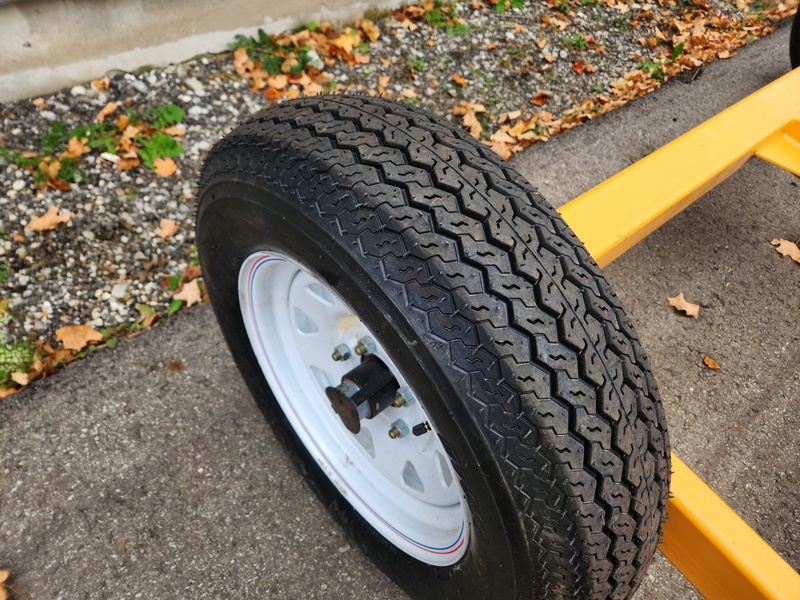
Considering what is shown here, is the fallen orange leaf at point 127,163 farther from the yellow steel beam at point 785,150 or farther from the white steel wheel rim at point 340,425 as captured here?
the yellow steel beam at point 785,150

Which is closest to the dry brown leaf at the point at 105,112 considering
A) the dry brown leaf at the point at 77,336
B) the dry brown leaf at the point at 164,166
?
the dry brown leaf at the point at 164,166

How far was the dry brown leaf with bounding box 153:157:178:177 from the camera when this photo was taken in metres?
3.20

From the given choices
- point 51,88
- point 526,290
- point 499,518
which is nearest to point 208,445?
point 499,518

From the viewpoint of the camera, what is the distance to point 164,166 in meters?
3.22

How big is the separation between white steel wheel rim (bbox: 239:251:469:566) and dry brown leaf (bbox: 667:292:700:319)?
182 cm

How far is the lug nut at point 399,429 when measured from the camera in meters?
1.77

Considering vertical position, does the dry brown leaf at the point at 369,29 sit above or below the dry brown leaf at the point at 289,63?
above

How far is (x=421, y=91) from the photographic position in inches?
157

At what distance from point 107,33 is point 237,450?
2503 mm

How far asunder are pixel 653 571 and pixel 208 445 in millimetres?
1790

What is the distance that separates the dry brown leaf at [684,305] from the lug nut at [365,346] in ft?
6.46

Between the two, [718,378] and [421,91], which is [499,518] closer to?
[718,378]

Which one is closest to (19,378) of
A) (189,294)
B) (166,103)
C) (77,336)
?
(77,336)

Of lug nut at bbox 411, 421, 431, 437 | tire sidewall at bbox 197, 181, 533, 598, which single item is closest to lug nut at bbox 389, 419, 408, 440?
lug nut at bbox 411, 421, 431, 437
